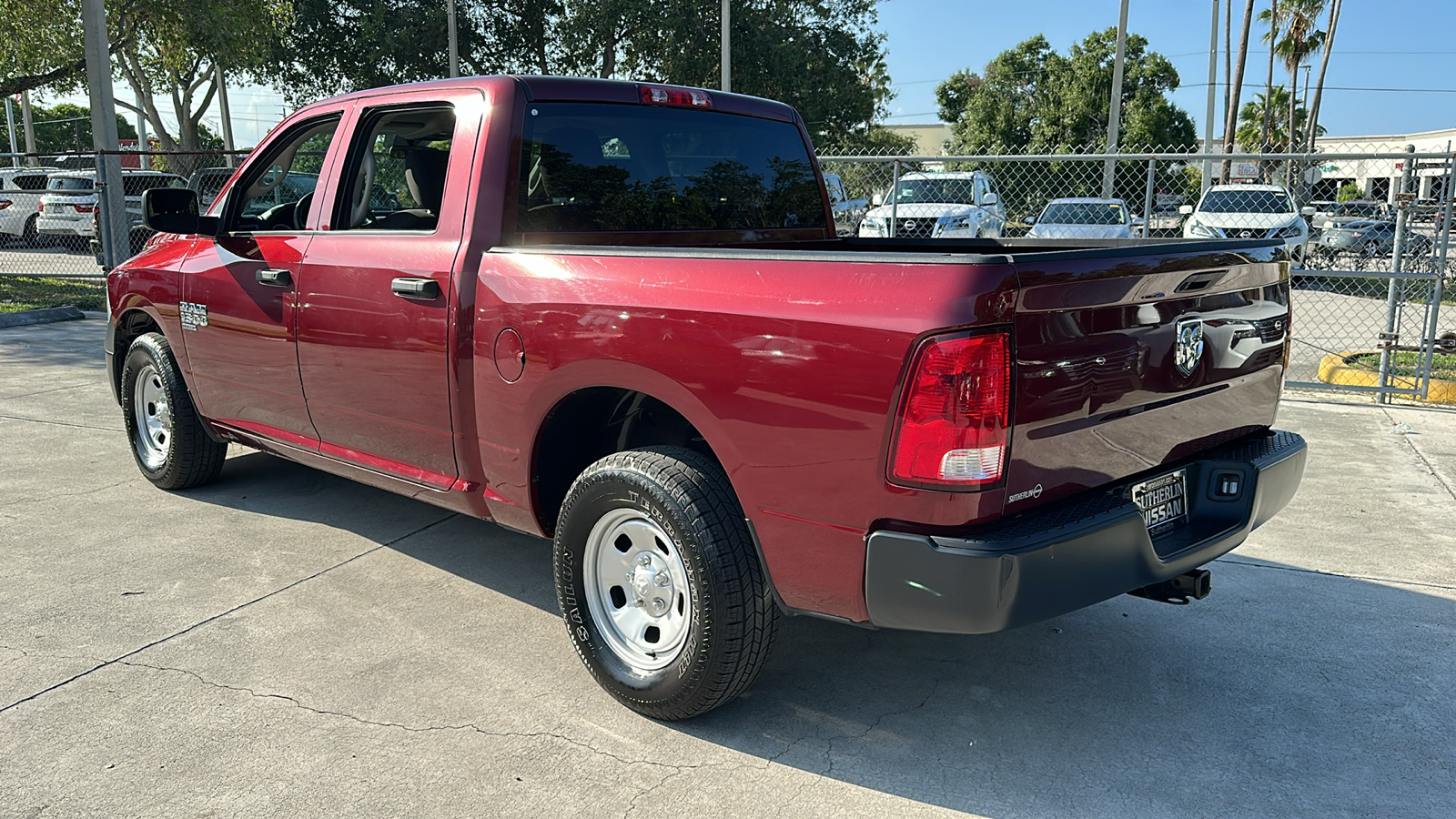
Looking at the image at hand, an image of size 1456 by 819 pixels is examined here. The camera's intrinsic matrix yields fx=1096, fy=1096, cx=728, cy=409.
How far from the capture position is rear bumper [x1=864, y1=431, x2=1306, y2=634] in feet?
8.48

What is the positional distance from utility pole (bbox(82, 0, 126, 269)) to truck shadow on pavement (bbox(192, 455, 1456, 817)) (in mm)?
11598

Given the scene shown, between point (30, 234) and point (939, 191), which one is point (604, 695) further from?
point (30, 234)

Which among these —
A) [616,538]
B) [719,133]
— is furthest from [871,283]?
[719,133]

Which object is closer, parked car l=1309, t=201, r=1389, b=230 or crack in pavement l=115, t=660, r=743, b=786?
crack in pavement l=115, t=660, r=743, b=786

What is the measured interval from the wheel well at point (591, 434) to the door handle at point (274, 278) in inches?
58.0

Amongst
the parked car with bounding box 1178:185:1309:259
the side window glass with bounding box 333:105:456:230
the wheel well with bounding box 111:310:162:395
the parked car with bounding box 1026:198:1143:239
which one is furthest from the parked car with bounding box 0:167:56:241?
the parked car with bounding box 1178:185:1309:259

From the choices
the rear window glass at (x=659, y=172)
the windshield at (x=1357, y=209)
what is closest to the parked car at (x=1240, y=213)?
the windshield at (x=1357, y=209)

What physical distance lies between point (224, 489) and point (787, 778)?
3879mm

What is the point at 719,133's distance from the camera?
441 cm

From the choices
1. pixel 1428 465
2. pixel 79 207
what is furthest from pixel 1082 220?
pixel 79 207

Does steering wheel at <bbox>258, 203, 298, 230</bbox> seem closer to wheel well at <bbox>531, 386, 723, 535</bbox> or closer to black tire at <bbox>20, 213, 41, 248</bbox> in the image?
wheel well at <bbox>531, 386, 723, 535</bbox>

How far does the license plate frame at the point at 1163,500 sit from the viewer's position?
3084 millimetres

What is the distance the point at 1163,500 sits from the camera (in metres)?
3.18

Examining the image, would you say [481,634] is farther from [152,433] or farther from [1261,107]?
[1261,107]
